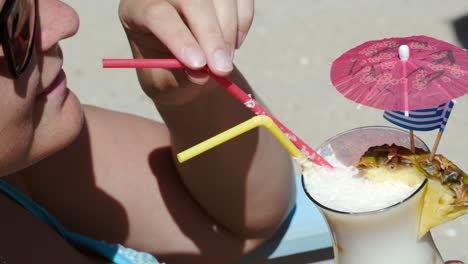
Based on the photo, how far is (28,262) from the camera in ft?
3.57

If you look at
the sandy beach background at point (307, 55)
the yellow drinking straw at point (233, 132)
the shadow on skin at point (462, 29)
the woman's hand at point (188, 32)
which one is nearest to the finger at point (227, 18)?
the woman's hand at point (188, 32)

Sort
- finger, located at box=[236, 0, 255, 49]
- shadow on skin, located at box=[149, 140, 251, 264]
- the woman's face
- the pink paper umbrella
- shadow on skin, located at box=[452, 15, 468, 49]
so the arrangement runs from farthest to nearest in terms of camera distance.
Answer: shadow on skin, located at box=[452, 15, 468, 49] < shadow on skin, located at box=[149, 140, 251, 264] < finger, located at box=[236, 0, 255, 49] < the woman's face < the pink paper umbrella

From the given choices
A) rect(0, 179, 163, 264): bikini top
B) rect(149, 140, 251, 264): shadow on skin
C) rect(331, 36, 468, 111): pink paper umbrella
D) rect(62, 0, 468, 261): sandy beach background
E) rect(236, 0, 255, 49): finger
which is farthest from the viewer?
rect(62, 0, 468, 261): sandy beach background

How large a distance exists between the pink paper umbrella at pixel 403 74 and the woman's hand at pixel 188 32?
156 mm

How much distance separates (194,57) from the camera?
82cm

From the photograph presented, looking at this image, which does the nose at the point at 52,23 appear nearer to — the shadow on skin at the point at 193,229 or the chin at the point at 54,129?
the chin at the point at 54,129

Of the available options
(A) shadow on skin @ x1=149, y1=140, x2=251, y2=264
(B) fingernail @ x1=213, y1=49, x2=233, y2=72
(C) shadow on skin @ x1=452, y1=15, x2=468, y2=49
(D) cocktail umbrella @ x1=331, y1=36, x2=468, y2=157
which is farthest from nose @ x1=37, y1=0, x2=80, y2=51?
(C) shadow on skin @ x1=452, y1=15, x2=468, y2=49

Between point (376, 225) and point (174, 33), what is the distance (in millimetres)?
347

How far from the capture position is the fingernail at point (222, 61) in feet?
2.68

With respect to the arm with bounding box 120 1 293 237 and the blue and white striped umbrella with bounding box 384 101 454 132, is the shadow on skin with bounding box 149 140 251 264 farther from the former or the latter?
the blue and white striped umbrella with bounding box 384 101 454 132

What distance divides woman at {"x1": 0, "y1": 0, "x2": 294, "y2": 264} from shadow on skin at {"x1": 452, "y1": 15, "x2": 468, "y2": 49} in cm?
117

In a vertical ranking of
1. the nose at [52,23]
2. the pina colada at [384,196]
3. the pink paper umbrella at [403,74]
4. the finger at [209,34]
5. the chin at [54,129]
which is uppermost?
the pink paper umbrella at [403,74]

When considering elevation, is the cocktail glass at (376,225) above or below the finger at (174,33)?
below

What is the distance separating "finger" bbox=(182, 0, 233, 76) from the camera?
0.82m
